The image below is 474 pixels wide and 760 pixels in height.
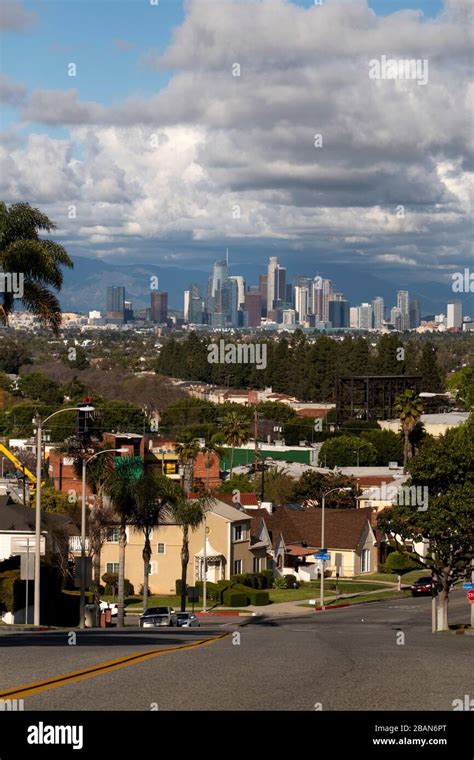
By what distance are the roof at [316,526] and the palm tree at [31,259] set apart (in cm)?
3888

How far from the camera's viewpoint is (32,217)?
47.8 metres

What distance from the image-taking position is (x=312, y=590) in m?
76.6

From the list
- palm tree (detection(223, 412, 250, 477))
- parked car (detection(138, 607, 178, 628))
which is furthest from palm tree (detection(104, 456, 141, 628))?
palm tree (detection(223, 412, 250, 477))

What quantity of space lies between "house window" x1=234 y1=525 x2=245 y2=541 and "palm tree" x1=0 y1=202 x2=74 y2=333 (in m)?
31.7

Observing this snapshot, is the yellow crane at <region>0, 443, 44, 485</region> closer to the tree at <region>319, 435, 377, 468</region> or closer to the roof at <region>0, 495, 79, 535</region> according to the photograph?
the roof at <region>0, 495, 79, 535</region>

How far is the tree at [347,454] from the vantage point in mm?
127938

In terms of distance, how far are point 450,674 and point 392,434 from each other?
12137cm

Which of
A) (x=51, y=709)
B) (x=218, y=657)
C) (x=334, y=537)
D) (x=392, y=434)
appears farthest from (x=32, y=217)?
(x=392, y=434)

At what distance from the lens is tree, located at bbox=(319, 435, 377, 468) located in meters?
128

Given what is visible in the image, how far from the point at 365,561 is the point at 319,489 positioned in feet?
41.5

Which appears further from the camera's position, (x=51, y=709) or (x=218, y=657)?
(x=218, y=657)
